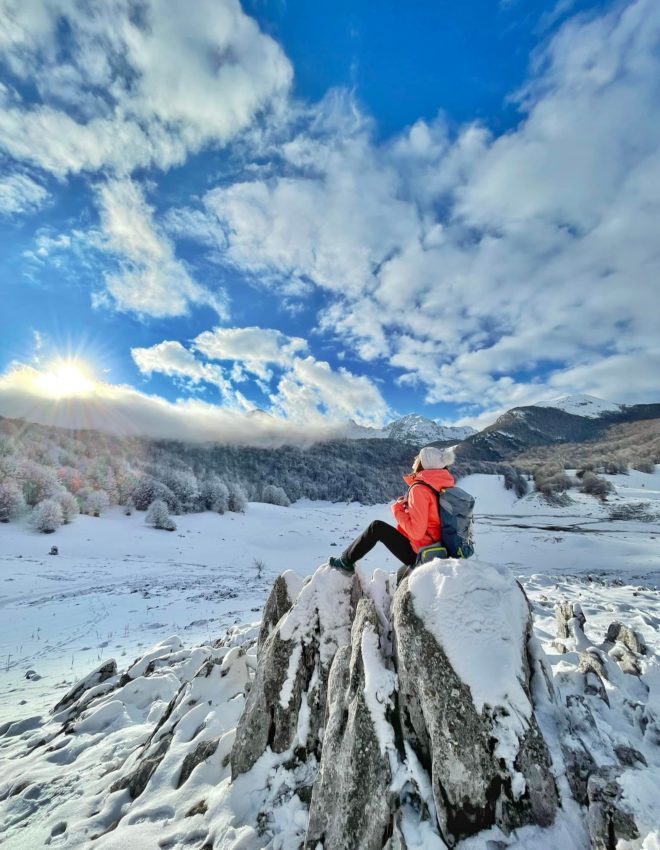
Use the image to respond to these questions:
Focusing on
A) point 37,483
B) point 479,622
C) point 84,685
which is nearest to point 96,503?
point 37,483

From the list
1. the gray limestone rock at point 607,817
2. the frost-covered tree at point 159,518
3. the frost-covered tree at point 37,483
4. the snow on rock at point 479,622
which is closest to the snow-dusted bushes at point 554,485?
the frost-covered tree at point 159,518

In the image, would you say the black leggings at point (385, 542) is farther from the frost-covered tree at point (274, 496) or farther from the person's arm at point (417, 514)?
the frost-covered tree at point (274, 496)

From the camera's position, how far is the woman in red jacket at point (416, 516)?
4195 mm

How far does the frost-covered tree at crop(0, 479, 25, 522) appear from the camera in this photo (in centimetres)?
2897

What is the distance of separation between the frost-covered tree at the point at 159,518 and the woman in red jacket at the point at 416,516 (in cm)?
3413

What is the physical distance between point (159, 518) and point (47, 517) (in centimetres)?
876

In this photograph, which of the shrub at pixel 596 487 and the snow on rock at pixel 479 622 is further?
the shrub at pixel 596 487

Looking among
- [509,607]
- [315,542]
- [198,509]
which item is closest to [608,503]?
[315,542]

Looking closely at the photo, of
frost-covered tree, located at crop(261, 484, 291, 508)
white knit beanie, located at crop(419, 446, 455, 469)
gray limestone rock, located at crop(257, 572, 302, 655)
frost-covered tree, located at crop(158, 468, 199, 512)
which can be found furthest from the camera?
frost-covered tree, located at crop(261, 484, 291, 508)

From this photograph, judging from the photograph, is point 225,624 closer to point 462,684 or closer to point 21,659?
point 21,659

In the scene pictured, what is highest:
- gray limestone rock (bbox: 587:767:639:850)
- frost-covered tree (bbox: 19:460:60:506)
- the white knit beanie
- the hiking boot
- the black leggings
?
frost-covered tree (bbox: 19:460:60:506)

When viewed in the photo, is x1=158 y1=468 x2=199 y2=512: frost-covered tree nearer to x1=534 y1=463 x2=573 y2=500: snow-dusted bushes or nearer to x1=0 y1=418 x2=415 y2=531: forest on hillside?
x1=0 y1=418 x2=415 y2=531: forest on hillside

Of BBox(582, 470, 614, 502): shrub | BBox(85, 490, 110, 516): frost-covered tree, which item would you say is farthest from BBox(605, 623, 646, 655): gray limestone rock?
BBox(582, 470, 614, 502): shrub

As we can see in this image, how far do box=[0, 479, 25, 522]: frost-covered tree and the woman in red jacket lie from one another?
36233mm
